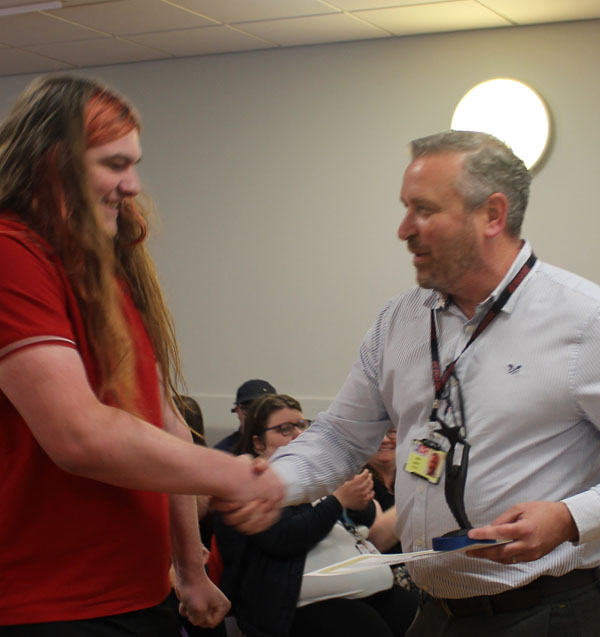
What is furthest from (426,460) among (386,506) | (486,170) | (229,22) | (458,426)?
(229,22)

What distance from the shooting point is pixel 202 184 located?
221 inches

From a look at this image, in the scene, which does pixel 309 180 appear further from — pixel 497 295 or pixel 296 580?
pixel 497 295

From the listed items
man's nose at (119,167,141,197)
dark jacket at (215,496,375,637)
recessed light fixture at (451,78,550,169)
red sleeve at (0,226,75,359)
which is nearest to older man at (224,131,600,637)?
man's nose at (119,167,141,197)

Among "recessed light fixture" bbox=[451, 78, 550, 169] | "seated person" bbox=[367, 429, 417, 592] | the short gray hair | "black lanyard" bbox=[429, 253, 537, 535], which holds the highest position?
"recessed light fixture" bbox=[451, 78, 550, 169]

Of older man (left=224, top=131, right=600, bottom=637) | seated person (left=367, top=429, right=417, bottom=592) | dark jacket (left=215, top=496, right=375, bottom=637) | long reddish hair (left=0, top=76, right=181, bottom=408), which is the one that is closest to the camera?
long reddish hair (left=0, top=76, right=181, bottom=408)

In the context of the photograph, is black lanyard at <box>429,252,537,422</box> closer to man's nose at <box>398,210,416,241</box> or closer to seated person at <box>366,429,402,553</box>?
man's nose at <box>398,210,416,241</box>

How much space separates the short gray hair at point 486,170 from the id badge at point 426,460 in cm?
51

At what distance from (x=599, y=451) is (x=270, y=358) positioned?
386 centimetres

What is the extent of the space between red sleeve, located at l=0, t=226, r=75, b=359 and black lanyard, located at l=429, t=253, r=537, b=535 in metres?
0.81

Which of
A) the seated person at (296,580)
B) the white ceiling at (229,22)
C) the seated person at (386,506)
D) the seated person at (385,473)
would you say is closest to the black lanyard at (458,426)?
the seated person at (296,580)

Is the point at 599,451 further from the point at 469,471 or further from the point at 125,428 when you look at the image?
the point at 125,428

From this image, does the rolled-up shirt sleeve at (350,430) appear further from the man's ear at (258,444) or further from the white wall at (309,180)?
the white wall at (309,180)

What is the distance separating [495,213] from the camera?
181 cm

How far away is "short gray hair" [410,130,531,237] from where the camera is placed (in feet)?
5.88
